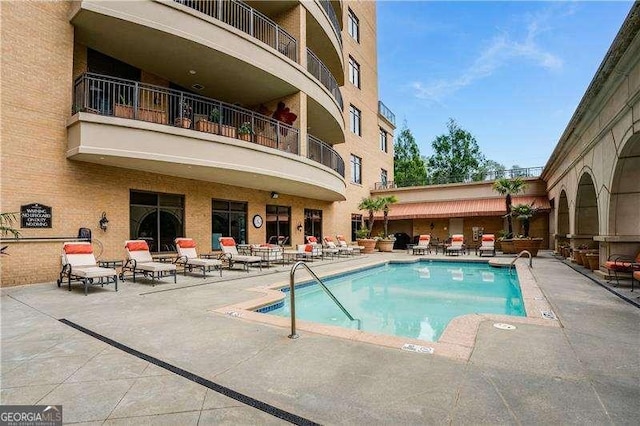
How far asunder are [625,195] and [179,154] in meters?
12.7

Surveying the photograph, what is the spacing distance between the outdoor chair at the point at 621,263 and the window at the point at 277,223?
43.8 feet

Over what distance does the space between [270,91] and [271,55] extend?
192 centimetres

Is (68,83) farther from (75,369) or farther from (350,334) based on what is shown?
(350,334)

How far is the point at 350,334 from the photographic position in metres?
4.83

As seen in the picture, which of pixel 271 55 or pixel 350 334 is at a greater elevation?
pixel 271 55

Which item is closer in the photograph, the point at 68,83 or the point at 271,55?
the point at 68,83

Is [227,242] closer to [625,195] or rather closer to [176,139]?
[176,139]

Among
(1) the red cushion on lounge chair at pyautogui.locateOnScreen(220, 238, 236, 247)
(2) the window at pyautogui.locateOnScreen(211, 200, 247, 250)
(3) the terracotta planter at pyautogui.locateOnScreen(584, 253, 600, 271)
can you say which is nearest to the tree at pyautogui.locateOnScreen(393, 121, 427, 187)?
(2) the window at pyautogui.locateOnScreen(211, 200, 247, 250)

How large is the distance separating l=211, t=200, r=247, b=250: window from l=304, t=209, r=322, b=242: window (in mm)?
5309

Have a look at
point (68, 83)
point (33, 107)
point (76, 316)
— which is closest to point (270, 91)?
point (68, 83)

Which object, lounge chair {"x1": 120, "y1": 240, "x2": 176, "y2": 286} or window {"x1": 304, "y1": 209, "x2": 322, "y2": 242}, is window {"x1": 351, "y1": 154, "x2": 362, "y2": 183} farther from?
lounge chair {"x1": 120, "y1": 240, "x2": 176, "y2": 286}

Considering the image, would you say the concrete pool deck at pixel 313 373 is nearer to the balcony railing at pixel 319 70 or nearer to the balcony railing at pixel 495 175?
the balcony railing at pixel 319 70

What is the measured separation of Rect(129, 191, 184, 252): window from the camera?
39.3ft

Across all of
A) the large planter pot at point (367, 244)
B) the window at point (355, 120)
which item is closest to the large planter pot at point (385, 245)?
the large planter pot at point (367, 244)
